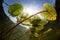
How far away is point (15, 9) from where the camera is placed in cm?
91

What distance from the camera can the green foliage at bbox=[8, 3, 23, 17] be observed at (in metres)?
0.91

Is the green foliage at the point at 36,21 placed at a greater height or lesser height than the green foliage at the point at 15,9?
lesser

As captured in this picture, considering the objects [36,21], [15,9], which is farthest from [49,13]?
[15,9]

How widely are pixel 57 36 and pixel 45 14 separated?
15 cm

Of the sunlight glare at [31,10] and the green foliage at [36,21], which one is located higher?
the sunlight glare at [31,10]

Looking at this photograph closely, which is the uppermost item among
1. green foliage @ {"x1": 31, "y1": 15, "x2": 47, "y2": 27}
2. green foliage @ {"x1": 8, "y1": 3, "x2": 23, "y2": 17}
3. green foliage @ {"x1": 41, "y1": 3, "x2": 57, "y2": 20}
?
green foliage @ {"x1": 8, "y1": 3, "x2": 23, "y2": 17}

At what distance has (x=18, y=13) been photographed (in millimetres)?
924

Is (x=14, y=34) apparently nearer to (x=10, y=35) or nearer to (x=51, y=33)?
(x=10, y=35)

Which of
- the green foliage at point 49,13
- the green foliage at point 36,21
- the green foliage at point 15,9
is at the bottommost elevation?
the green foliage at point 36,21

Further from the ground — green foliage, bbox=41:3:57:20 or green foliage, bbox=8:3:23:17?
green foliage, bbox=8:3:23:17

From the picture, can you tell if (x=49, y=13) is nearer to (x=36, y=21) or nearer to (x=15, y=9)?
(x=36, y=21)

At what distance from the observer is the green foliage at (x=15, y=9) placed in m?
0.91

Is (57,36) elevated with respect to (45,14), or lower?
lower

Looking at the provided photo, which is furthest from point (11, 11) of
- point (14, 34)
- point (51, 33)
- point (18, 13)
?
point (51, 33)
